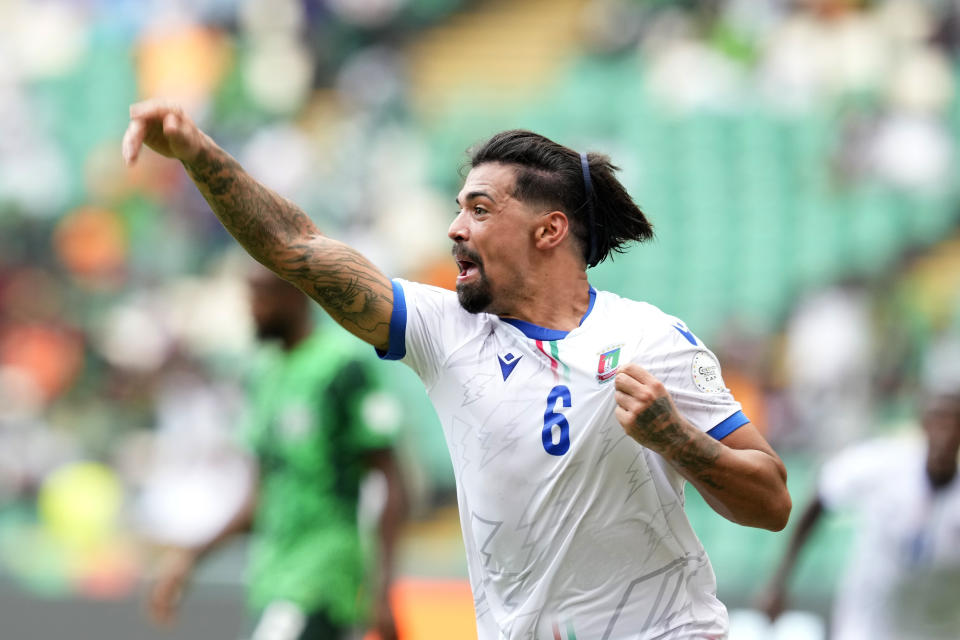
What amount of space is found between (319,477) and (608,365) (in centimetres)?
232

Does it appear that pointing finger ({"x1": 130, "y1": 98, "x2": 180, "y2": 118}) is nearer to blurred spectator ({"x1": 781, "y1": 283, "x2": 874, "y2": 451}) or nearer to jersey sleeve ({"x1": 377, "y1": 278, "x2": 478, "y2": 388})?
jersey sleeve ({"x1": 377, "y1": 278, "x2": 478, "y2": 388})

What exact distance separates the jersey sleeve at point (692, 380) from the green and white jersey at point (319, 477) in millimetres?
2231

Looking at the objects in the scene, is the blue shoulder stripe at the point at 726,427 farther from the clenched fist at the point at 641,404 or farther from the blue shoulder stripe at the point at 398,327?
the blue shoulder stripe at the point at 398,327

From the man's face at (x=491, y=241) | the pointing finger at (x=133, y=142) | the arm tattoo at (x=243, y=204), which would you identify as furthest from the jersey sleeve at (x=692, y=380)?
the pointing finger at (x=133, y=142)

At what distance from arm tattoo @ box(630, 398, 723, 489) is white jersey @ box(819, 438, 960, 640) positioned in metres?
3.23

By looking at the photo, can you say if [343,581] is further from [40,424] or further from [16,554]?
[40,424]

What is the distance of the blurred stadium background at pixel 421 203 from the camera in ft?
37.4

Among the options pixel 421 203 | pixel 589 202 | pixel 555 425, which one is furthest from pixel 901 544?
pixel 421 203

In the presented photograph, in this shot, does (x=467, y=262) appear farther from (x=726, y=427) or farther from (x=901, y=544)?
(x=901, y=544)

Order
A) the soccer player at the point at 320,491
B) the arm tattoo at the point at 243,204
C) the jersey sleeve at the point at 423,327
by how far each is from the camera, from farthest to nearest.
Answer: the soccer player at the point at 320,491 → the jersey sleeve at the point at 423,327 → the arm tattoo at the point at 243,204

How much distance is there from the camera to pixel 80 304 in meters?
13.4

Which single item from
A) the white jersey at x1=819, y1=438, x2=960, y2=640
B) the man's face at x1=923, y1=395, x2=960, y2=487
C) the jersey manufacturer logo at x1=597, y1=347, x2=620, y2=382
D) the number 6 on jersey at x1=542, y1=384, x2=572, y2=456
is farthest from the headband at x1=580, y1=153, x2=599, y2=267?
the white jersey at x1=819, y1=438, x2=960, y2=640

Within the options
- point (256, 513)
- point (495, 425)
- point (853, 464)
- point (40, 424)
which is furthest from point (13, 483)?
point (495, 425)

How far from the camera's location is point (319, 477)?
550 centimetres
